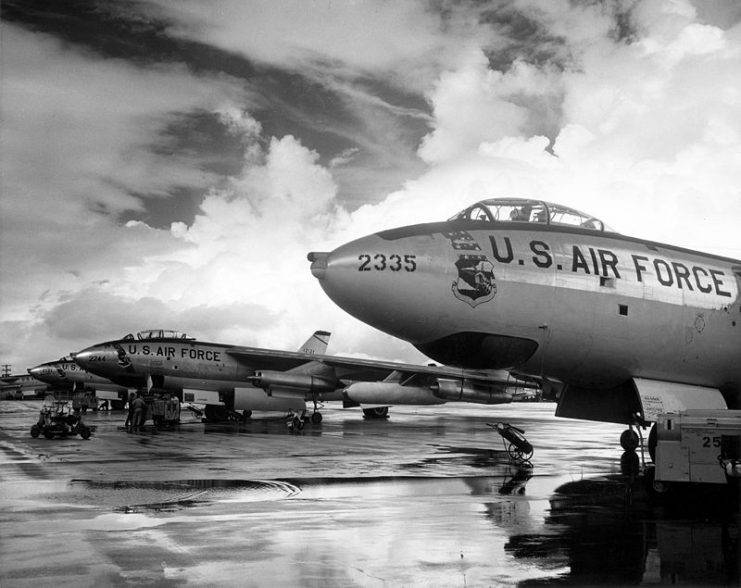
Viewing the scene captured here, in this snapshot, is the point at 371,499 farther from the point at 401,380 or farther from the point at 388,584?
the point at 401,380

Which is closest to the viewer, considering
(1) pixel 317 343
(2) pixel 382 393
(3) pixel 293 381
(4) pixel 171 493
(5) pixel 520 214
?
(4) pixel 171 493

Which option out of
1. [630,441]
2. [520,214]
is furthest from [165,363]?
[520,214]

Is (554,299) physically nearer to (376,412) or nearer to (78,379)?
(376,412)

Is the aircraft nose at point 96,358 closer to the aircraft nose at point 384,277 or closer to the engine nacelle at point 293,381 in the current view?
the engine nacelle at point 293,381

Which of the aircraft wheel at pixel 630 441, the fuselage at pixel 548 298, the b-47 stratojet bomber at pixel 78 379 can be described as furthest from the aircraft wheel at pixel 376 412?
the fuselage at pixel 548 298

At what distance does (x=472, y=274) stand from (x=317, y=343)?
33.4 m

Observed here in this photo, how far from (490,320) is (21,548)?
657 cm

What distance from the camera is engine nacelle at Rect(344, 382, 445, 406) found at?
3091cm

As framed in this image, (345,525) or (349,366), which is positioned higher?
(349,366)

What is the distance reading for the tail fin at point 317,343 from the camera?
142ft

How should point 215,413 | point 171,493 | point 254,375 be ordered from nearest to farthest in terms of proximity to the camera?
point 171,493 < point 254,375 < point 215,413

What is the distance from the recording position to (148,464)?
13.9m

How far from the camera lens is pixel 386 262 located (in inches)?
395

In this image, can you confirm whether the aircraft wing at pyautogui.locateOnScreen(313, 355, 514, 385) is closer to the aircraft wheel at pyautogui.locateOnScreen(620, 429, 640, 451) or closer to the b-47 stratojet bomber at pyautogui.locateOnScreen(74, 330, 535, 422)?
the b-47 stratojet bomber at pyautogui.locateOnScreen(74, 330, 535, 422)
